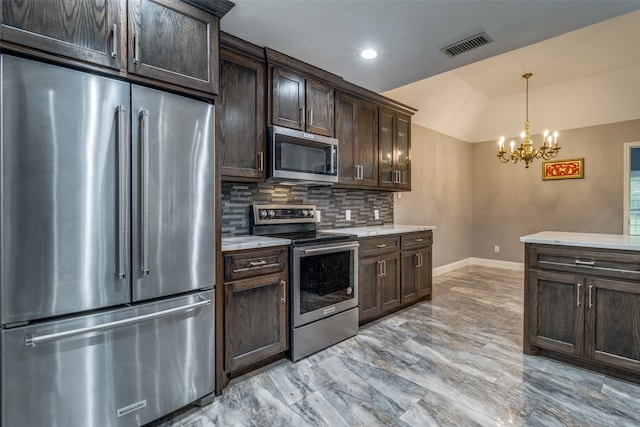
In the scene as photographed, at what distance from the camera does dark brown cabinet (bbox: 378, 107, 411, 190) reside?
3762mm

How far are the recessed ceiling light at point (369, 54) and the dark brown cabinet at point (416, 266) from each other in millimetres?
1879

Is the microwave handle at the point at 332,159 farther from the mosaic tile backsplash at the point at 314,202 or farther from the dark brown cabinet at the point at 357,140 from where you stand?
the mosaic tile backsplash at the point at 314,202

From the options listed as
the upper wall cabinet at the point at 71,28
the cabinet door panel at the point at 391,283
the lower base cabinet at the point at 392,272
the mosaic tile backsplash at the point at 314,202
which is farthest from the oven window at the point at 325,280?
the upper wall cabinet at the point at 71,28

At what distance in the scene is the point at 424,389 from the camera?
2.07m

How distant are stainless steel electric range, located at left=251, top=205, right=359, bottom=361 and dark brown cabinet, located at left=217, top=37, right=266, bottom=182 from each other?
0.47 metres

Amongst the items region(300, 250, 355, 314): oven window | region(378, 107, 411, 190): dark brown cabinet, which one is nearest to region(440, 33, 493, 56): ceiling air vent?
region(378, 107, 411, 190): dark brown cabinet

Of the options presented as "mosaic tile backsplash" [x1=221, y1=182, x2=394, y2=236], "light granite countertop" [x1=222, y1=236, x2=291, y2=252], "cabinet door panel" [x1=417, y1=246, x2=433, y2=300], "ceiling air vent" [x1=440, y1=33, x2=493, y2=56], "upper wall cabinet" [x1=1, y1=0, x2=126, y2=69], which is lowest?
"cabinet door panel" [x1=417, y1=246, x2=433, y2=300]

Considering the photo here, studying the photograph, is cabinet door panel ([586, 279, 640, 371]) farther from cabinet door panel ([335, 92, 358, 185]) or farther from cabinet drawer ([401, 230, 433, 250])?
cabinet door panel ([335, 92, 358, 185])

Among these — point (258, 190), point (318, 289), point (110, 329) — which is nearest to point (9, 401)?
point (110, 329)

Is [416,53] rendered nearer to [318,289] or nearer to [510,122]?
[318,289]

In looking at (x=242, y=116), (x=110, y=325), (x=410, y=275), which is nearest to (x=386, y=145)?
(x=410, y=275)

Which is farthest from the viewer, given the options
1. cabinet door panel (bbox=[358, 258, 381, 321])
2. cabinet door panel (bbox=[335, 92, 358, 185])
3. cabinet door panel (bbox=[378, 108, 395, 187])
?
cabinet door panel (bbox=[378, 108, 395, 187])

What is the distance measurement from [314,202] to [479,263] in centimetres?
444

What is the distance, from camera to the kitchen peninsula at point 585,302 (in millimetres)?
2107
